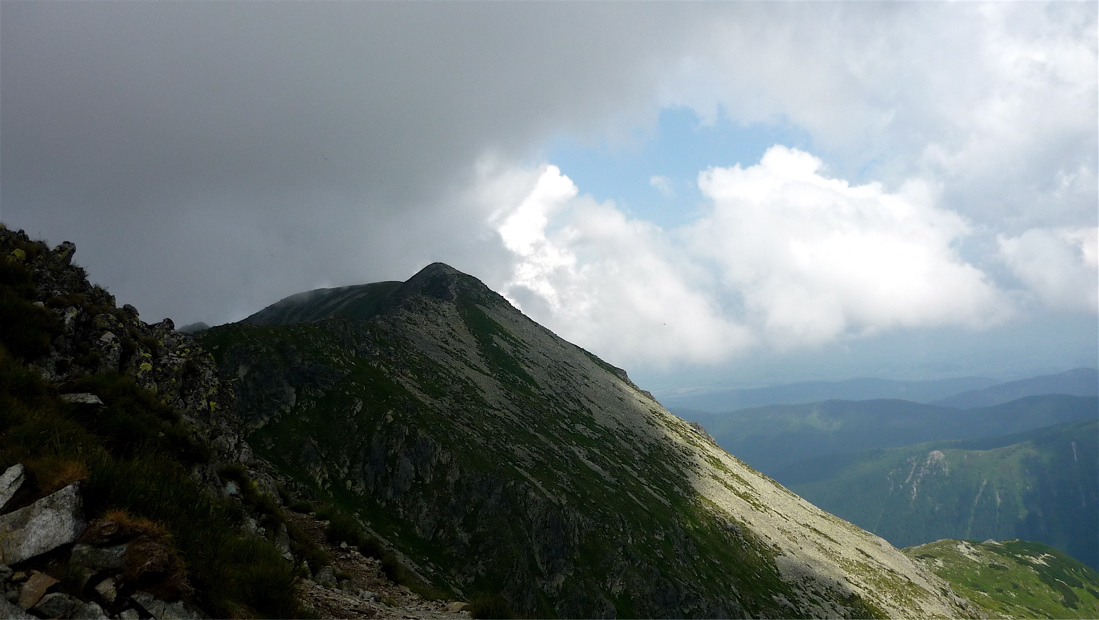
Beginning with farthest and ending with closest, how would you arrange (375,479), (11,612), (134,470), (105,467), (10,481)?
(375,479), (134,470), (105,467), (10,481), (11,612)

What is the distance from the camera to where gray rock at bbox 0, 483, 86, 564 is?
8.42 m

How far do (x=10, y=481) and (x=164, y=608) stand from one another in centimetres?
397

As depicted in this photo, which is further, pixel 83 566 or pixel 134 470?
pixel 134 470

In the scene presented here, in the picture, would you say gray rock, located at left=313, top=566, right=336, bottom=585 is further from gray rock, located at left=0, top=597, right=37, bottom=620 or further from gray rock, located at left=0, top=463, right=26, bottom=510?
gray rock, located at left=0, top=597, right=37, bottom=620

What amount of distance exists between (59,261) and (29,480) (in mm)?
21044

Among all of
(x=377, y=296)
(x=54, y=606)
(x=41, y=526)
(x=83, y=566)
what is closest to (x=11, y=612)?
(x=54, y=606)

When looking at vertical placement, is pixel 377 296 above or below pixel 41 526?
above

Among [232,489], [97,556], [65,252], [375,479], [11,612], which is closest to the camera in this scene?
[11,612]

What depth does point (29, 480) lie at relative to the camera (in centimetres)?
957

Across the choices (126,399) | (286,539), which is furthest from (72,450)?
(286,539)

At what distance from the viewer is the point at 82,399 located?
15.2 meters

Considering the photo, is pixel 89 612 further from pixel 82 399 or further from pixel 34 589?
pixel 82 399

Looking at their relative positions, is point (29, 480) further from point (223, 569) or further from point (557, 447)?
point (557, 447)

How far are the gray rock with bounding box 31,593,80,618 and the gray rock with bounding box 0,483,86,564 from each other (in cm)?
100
